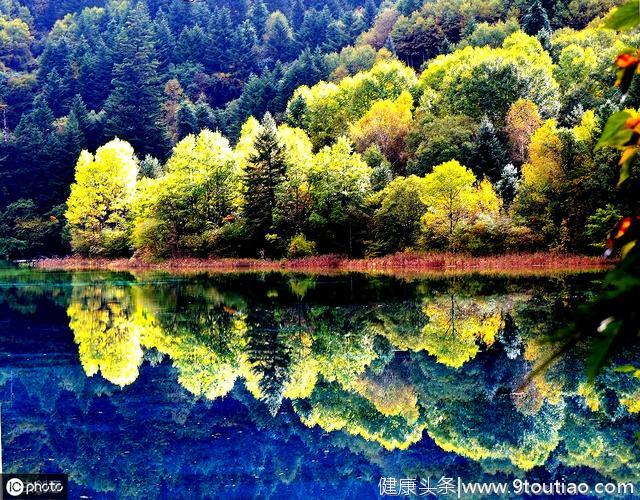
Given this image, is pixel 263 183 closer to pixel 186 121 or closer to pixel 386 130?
pixel 386 130

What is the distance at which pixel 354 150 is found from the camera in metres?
65.0

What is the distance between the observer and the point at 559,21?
86.2 m

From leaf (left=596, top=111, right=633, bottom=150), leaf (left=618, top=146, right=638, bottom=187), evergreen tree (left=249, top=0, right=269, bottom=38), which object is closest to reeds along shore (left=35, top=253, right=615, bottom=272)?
leaf (left=618, top=146, right=638, bottom=187)

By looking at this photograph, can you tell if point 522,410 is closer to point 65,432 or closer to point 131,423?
point 131,423

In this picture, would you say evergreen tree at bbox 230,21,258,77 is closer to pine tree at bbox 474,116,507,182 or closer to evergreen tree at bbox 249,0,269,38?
evergreen tree at bbox 249,0,269,38

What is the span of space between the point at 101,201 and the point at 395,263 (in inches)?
1316

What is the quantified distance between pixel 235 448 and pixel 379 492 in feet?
8.56

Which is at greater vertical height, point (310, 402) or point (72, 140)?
point (310, 402)

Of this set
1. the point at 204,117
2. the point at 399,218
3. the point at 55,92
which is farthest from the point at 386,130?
the point at 55,92

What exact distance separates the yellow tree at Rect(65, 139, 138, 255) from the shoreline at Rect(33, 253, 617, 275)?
4846 mm

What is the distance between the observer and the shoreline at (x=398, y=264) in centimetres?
3978

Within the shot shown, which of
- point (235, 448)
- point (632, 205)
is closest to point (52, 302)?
point (235, 448)

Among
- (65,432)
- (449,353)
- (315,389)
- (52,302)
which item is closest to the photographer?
(65,432)

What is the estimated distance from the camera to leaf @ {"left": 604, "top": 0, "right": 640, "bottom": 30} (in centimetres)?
150
